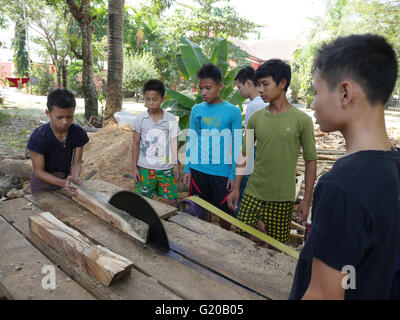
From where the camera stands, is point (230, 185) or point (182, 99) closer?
point (230, 185)

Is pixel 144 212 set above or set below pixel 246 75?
below

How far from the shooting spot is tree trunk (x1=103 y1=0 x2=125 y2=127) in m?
6.43

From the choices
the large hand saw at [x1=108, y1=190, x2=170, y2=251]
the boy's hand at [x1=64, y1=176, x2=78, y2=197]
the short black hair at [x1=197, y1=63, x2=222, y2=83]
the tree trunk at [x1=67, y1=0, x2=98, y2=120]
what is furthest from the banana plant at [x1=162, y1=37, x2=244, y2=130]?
the tree trunk at [x1=67, y1=0, x2=98, y2=120]

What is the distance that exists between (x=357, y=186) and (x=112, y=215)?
1.33 m

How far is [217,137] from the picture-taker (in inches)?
113

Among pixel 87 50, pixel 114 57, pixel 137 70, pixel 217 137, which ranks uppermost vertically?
pixel 137 70

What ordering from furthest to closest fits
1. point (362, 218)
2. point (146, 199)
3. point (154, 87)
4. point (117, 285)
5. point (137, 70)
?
1. point (137, 70)
2. point (154, 87)
3. point (146, 199)
4. point (117, 285)
5. point (362, 218)

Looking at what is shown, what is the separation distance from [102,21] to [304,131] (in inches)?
1093

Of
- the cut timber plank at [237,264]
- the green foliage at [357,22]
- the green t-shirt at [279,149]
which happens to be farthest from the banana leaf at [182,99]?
the green foliage at [357,22]

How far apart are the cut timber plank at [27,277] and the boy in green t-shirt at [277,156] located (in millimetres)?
1406

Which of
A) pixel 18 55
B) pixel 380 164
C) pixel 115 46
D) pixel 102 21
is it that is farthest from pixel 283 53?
pixel 380 164

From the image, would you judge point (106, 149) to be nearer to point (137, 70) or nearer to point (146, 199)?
point (146, 199)

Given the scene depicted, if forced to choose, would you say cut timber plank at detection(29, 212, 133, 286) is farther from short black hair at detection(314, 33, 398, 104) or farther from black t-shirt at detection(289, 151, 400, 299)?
short black hair at detection(314, 33, 398, 104)

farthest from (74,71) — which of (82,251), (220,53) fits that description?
(82,251)
